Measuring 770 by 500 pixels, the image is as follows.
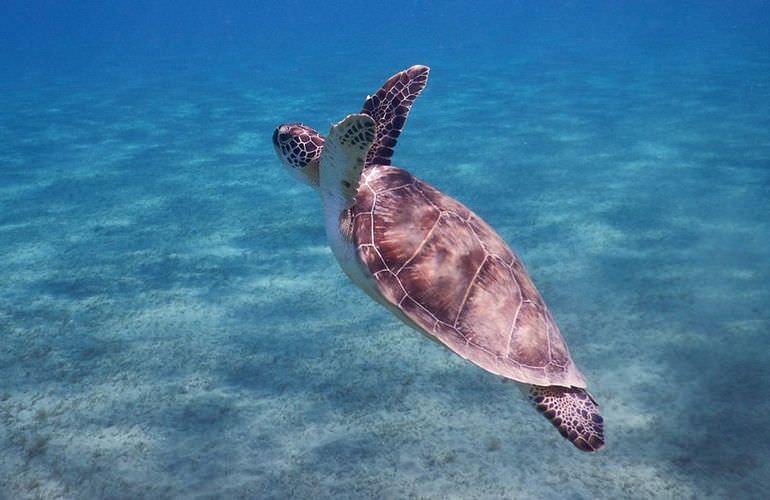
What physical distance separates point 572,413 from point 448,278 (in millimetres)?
972

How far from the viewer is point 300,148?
11.8 feet

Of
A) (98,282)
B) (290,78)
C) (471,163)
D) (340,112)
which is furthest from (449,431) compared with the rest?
(290,78)

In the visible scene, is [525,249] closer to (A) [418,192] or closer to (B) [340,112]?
(A) [418,192]

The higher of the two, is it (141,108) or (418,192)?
(418,192)

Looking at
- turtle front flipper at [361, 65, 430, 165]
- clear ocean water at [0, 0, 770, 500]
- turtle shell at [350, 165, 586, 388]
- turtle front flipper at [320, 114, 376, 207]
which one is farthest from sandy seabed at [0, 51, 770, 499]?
turtle front flipper at [361, 65, 430, 165]

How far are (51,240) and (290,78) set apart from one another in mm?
15829

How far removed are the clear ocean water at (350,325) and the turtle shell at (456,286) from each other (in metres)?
0.78

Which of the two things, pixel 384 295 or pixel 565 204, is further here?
pixel 565 204

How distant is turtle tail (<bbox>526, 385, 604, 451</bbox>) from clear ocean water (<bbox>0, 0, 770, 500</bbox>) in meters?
0.53

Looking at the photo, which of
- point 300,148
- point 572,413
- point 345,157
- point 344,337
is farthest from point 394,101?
point 572,413

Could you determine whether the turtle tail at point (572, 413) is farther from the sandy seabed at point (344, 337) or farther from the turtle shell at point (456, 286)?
the sandy seabed at point (344, 337)

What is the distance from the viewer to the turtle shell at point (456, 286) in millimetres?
2904

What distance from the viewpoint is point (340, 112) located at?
1412 cm

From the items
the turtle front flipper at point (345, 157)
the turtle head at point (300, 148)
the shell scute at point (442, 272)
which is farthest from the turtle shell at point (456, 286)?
the turtle head at point (300, 148)
